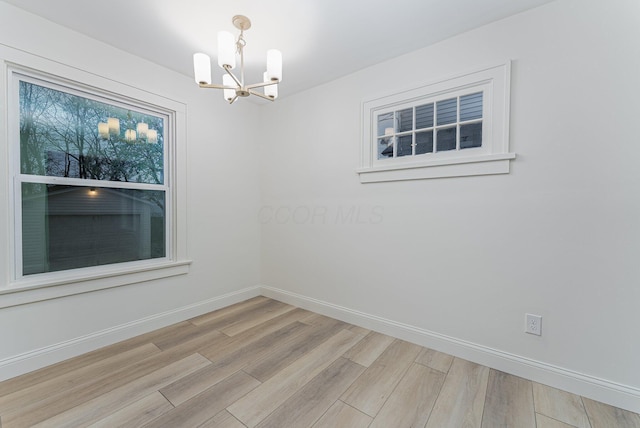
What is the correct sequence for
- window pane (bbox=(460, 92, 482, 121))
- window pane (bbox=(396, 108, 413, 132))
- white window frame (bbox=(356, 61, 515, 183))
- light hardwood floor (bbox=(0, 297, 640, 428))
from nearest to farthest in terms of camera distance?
1. light hardwood floor (bbox=(0, 297, 640, 428))
2. white window frame (bbox=(356, 61, 515, 183))
3. window pane (bbox=(460, 92, 482, 121))
4. window pane (bbox=(396, 108, 413, 132))

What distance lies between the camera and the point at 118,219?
2.40 m

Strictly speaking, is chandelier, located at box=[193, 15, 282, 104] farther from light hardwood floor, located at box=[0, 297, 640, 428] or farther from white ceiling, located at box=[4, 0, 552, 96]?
light hardwood floor, located at box=[0, 297, 640, 428]

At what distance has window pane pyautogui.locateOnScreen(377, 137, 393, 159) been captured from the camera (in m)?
2.45

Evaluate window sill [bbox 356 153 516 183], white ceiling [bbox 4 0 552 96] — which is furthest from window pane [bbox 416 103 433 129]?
white ceiling [bbox 4 0 552 96]

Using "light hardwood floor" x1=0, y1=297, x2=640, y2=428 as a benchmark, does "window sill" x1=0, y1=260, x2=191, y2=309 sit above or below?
above

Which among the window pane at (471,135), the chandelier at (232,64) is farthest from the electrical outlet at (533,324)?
the chandelier at (232,64)

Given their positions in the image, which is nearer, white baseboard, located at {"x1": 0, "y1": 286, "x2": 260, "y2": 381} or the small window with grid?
white baseboard, located at {"x1": 0, "y1": 286, "x2": 260, "y2": 381}

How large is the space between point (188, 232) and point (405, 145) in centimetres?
231

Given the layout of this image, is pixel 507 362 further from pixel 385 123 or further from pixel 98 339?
pixel 98 339

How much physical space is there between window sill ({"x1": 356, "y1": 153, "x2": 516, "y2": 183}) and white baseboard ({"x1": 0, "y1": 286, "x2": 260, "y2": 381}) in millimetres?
2195

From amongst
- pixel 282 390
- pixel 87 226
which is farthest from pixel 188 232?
pixel 282 390

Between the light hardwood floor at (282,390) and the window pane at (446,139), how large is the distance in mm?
1670

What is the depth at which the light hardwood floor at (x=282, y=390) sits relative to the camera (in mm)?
1469

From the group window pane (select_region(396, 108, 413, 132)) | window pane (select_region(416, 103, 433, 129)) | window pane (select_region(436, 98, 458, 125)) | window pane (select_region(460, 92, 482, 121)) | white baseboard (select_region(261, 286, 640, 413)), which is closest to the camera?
white baseboard (select_region(261, 286, 640, 413))
